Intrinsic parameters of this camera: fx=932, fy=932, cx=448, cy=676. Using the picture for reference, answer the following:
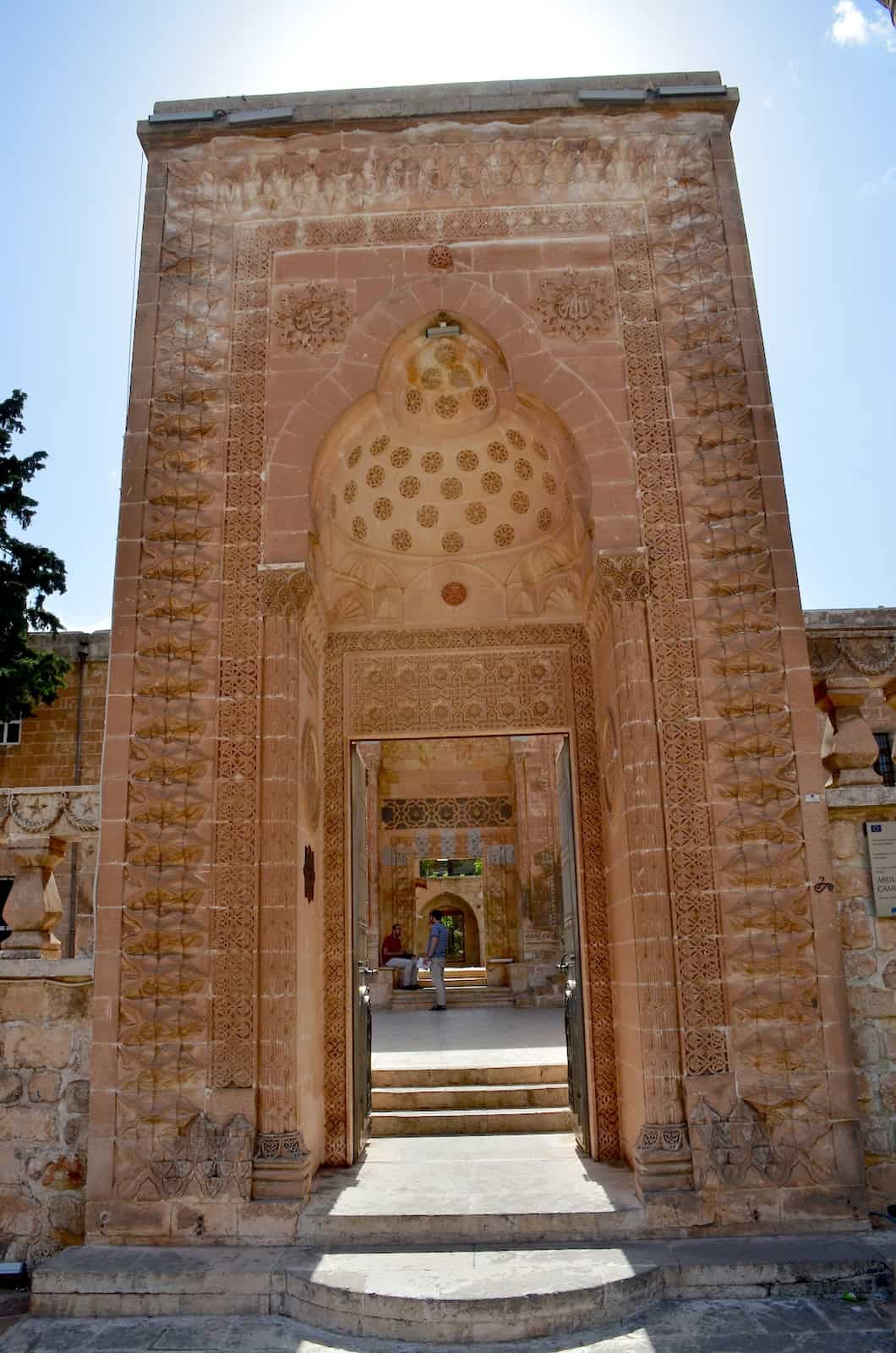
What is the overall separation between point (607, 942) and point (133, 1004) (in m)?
3.11

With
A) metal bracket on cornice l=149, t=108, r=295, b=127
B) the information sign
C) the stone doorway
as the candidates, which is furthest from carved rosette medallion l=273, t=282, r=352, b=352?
the information sign

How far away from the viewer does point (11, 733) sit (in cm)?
1609

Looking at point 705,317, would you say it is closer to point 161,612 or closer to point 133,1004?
point 161,612

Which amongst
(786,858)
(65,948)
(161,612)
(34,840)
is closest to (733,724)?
(786,858)

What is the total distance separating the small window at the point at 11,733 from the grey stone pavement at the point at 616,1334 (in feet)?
42.5

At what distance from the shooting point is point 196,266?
664 centimetres

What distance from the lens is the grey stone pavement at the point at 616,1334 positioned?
392 centimetres

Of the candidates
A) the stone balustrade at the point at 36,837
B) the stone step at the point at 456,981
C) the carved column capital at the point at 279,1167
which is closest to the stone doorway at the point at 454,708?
the carved column capital at the point at 279,1167

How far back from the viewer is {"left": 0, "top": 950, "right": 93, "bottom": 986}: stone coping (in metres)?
5.47

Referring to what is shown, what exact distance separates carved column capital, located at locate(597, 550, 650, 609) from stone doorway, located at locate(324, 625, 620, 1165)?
4.16 feet

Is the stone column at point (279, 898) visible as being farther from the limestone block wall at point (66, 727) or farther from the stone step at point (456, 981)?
the limestone block wall at point (66, 727)

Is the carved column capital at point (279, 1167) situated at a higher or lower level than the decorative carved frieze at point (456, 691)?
lower

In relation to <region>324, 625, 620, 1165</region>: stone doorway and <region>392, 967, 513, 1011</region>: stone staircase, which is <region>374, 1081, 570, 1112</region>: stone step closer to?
<region>324, 625, 620, 1165</region>: stone doorway

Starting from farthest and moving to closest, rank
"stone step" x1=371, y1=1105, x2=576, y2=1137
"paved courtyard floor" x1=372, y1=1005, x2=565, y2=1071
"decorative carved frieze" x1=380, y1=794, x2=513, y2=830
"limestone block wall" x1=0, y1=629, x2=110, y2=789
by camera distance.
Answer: "limestone block wall" x1=0, y1=629, x2=110, y2=789 < "decorative carved frieze" x1=380, y1=794, x2=513, y2=830 < "paved courtyard floor" x1=372, y1=1005, x2=565, y2=1071 < "stone step" x1=371, y1=1105, x2=576, y2=1137
